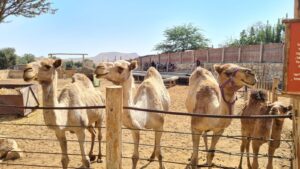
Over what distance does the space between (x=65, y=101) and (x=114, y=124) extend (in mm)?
2894

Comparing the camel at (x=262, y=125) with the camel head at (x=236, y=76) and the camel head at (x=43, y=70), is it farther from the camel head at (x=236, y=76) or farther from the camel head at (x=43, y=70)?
the camel head at (x=43, y=70)

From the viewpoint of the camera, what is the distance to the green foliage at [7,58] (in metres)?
54.5

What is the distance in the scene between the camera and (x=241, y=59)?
1000 inches

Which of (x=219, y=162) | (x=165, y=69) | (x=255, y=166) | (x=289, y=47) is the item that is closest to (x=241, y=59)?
(x=165, y=69)

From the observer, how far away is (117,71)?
5.54 metres

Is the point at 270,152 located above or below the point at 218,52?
below

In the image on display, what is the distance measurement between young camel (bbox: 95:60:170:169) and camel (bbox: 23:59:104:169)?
0.62m

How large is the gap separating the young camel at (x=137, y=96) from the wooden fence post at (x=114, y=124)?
121cm

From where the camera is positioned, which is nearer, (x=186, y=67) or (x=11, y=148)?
(x=11, y=148)

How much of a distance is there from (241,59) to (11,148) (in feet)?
67.8

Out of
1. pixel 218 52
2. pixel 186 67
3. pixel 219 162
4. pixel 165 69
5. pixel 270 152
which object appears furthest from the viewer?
pixel 165 69

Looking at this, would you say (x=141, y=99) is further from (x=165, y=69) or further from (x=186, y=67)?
(x=165, y=69)

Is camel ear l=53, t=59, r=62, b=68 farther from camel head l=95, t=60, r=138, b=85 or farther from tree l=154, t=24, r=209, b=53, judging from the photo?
tree l=154, t=24, r=209, b=53

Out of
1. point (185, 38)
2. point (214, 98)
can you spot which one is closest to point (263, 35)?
point (185, 38)
